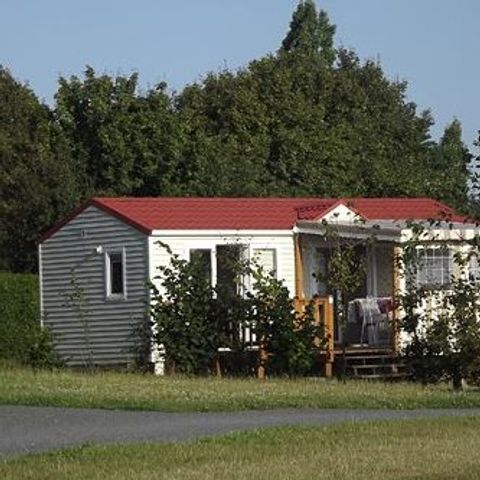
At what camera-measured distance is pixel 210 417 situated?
18.8 metres

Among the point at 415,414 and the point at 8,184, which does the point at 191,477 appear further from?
the point at 8,184

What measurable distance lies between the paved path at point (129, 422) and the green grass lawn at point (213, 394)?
0.59 meters

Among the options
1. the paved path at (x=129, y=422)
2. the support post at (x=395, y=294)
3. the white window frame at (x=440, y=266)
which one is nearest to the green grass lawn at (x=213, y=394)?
the paved path at (x=129, y=422)

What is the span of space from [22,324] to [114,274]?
2462 millimetres

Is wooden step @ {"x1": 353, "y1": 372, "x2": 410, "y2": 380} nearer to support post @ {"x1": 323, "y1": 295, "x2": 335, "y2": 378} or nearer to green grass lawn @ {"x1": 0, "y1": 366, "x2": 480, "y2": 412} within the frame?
support post @ {"x1": 323, "y1": 295, "x2": 335, "y2": 378}

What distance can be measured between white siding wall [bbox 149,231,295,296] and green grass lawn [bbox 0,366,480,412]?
Result: 4793 millimetres

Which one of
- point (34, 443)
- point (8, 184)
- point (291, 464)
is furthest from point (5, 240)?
point (291, 464)

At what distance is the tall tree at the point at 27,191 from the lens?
4047cm

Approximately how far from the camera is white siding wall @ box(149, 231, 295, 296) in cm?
3064

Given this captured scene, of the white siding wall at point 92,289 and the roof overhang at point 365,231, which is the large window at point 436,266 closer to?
the roof overhang at point 365,231

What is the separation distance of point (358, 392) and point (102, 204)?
35.1ft

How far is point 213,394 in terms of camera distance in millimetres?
21672

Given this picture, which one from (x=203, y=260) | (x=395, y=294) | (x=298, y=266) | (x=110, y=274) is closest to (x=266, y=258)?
(x=298, y=266)

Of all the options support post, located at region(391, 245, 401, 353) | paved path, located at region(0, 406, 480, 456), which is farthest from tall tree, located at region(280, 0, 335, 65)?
paved path, located at region(0, 406, 480, 456)
